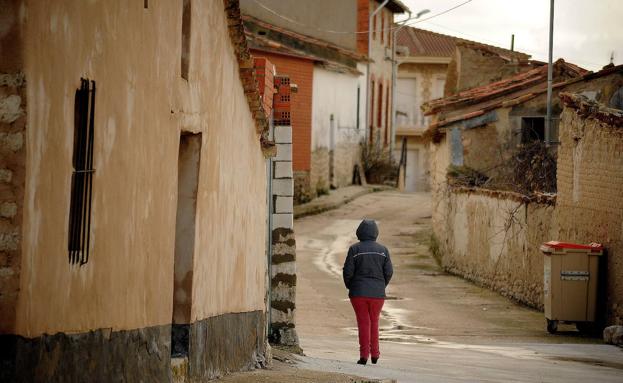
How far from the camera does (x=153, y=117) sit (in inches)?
325

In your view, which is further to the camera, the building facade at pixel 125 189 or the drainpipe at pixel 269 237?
the drainpipe at pixel 269 237

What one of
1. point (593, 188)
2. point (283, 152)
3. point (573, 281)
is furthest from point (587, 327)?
point (283, 152)

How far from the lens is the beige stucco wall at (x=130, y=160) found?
5957 millimetres

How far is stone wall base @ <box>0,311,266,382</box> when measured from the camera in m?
5.77

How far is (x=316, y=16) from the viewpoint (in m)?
44.2

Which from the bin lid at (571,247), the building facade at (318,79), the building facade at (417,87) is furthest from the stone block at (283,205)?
the building facade at (417,87)

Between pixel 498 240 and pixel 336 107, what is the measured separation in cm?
2128

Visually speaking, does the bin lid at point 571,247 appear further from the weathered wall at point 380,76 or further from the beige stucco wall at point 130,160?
the weathered wall at point 380,76

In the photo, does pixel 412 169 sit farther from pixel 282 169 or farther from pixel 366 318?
pixel 366 318

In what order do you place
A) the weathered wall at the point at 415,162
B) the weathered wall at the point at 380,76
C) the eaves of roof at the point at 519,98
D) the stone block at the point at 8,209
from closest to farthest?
the stone block at the point at 8,209
the eaves of roof at the point at 519,98
the weathered wall at the point at 380,76
the weathered wall at the point at 415,162

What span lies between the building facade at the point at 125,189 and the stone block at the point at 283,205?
2.53 meters

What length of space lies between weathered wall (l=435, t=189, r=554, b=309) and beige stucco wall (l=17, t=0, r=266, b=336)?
10.6m

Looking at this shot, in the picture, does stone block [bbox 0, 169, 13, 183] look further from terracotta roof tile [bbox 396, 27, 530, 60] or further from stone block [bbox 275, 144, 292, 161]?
terracotta roof tile [bbox 396, 27, 530, 60]

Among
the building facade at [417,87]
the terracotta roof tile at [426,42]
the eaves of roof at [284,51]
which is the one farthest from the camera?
the terracotta roof tile at [426,42]
